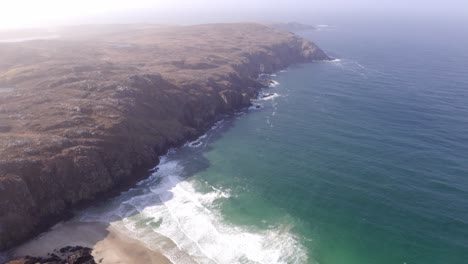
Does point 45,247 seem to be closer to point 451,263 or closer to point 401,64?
point 451,263

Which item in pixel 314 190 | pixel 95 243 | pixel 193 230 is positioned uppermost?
pixel 314 190

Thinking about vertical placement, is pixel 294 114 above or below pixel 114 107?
below

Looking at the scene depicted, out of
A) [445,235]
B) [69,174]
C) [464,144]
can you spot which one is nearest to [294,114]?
[464,144]

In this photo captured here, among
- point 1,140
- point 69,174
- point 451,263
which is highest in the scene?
point 1,140

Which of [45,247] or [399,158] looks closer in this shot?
[45,247]

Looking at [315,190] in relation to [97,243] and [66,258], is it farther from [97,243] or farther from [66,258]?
[66,258]

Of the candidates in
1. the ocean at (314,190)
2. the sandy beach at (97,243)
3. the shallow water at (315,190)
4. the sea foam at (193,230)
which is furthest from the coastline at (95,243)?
the shallow water at (315,190)

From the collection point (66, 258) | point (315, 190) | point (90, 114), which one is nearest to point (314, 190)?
point (315, 190)

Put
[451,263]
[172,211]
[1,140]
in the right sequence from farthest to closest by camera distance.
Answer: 1. [1,140]
2. [172,211]
3. [451,263]
